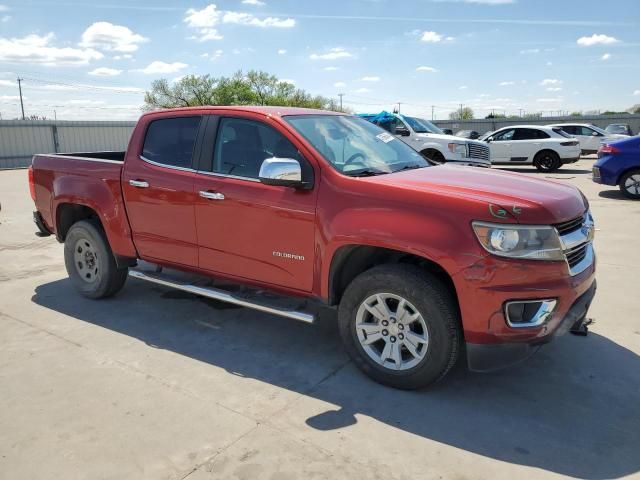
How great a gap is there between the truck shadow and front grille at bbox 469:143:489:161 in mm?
10859

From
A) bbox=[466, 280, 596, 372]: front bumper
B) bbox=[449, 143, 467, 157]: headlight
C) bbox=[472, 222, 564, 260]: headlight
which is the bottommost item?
bbox=[466, 280, 596, 372]: front bumper

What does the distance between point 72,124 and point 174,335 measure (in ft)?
92.1

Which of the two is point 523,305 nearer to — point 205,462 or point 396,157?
point 396,157

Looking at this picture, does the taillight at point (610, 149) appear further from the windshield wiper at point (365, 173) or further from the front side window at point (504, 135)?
the windshield wiper at point (365, 173)

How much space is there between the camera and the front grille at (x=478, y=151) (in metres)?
14.7

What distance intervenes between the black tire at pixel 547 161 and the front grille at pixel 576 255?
1619 cm

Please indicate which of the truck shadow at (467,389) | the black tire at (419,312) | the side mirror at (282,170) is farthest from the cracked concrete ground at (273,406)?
the side mirror at (282,170)

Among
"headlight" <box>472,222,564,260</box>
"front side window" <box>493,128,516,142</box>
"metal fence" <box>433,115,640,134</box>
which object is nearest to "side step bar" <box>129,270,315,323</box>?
"headlight" <box>472,222,564,260</box>

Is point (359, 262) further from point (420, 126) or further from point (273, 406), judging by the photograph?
point (420, 126)

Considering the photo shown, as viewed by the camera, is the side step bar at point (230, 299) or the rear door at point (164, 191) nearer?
the side step bar at point (230, 299)

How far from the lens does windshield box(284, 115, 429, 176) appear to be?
13.1 ft

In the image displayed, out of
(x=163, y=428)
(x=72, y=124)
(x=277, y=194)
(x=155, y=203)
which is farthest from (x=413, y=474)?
(x=72, y=124)

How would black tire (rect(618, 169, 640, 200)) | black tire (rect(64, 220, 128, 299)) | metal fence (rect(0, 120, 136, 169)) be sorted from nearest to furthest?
black tire (rect(64, 220, 128, 299)), black tire (rect(618, 169, 640, 200)), metal fence (rect(0, 120, 136, 169))

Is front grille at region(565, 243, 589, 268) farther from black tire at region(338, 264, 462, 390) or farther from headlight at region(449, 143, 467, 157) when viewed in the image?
headlight at region(449, 143, 467, 157)
